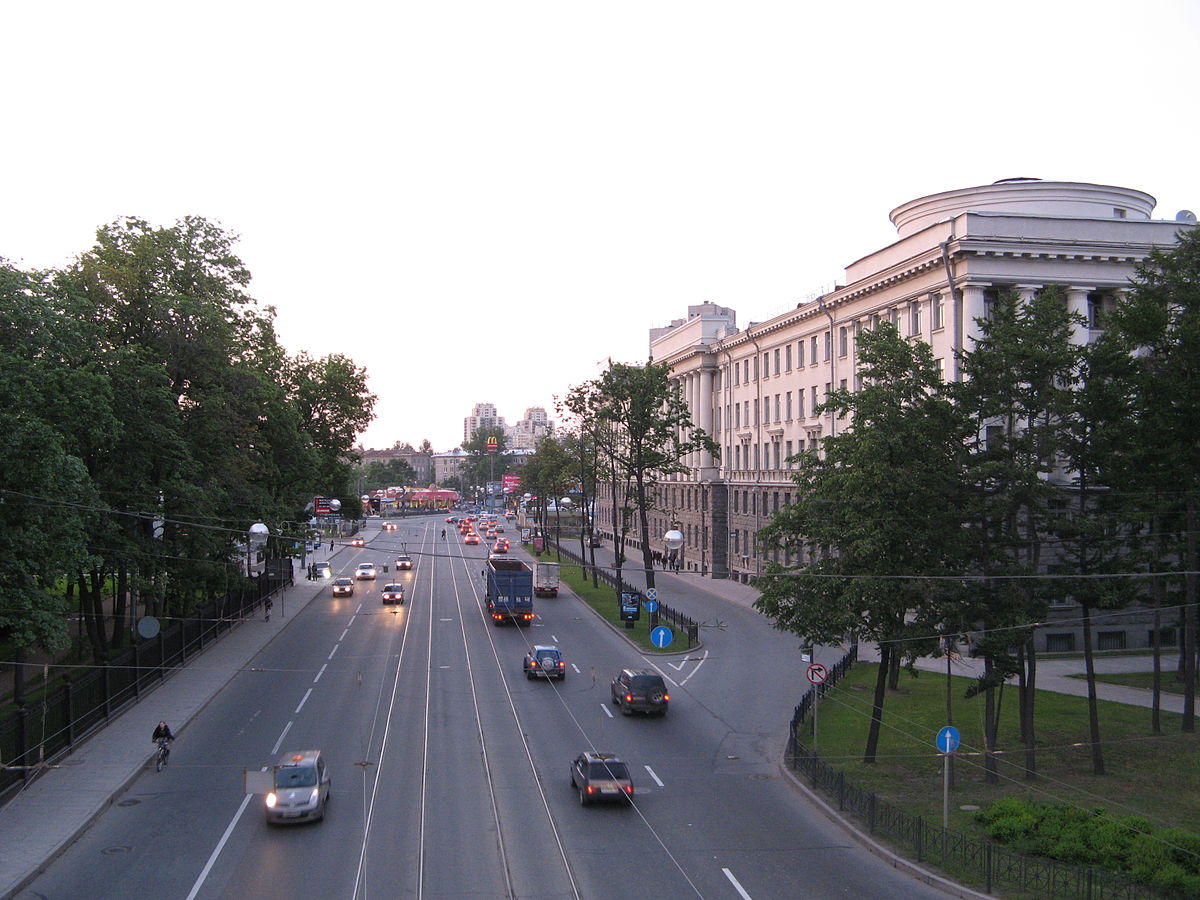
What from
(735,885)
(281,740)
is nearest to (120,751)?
(281,740)

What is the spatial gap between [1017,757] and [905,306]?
28278 mm

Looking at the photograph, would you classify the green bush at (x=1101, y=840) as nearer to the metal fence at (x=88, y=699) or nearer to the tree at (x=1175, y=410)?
the tree at (x=1175, y=410)

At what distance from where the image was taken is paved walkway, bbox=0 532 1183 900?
19.7m

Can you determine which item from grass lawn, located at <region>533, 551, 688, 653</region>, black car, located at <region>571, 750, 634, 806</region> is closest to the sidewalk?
black car, located at <region>571, 750, 634, 806</region>

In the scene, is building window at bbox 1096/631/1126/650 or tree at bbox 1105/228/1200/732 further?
building window at bbox 1096/631/1126/650

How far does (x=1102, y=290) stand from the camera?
44.7 metres

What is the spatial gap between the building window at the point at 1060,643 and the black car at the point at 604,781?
29247 mm

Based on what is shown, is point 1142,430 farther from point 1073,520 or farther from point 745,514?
point 745,514

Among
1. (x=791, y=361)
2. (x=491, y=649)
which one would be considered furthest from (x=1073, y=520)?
(x=791, y=361)

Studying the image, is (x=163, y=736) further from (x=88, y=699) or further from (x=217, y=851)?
(x=217, y=851)

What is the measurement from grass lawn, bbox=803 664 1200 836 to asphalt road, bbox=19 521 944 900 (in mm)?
2216

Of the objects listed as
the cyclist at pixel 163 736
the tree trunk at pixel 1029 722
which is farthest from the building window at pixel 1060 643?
the cyclist at pixel 163 736

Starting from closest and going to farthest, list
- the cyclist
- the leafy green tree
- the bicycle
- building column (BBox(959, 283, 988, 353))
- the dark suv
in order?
the leafy green tree < the bicycle < the cyclist < the dark suv < building column (BBox(959, 283, 988, 353))

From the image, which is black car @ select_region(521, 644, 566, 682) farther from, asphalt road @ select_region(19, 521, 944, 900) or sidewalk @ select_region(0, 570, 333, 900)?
sidewalk @ select_region(0, 570, 333, 900)
